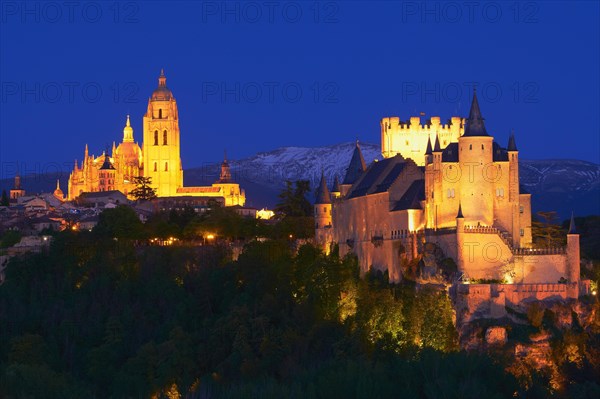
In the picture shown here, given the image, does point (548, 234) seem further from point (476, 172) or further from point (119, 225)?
point (119, 225)

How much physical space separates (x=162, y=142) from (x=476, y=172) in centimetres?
8147

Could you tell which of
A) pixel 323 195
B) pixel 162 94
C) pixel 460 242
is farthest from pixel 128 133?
pixel 460 242

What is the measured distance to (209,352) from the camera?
8106 cm

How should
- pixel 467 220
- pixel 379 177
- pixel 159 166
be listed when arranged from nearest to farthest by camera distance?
pixel 467 220 → pixel 379 177 → pixel 159 166

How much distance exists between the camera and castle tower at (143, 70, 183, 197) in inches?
5974

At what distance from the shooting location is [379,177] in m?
84.7

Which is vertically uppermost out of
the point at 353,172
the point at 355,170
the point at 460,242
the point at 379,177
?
the point at 355,170

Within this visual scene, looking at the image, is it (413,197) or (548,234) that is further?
(548,234)

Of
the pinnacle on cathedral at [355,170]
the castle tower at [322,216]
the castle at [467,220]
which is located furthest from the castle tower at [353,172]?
the castle at [467,220]

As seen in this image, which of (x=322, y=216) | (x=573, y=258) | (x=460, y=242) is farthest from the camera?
(x=322, y=216)

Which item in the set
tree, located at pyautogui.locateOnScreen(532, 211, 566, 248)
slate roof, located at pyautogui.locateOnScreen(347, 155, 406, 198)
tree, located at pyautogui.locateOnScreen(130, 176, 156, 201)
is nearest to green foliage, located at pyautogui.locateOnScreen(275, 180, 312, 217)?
slate roof, located at pyautogui.locateOnScreen(347, 155, 406, 198)

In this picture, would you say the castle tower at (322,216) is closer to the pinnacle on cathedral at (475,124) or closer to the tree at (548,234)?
the tree at (548,234)

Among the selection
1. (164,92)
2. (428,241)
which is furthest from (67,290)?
(164,92)

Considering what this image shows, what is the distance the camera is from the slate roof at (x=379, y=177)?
271ft
